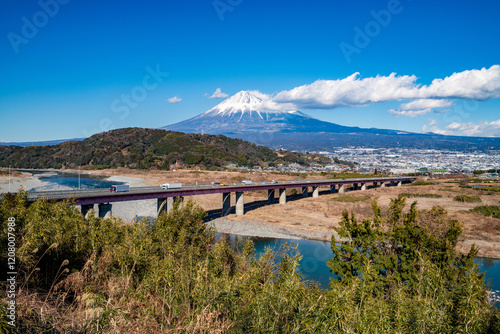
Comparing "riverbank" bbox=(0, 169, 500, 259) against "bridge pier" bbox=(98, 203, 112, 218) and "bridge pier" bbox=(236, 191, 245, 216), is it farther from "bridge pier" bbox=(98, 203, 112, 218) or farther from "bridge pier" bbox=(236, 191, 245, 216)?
"bridge pier" bbox=(98, 203, 112, 218)

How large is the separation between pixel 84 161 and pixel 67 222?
127291 millimetres

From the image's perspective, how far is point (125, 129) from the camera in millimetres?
165375

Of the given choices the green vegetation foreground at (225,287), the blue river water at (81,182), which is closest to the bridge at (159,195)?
the green vegetation foreground at (225,287)

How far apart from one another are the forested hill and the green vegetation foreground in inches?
3822

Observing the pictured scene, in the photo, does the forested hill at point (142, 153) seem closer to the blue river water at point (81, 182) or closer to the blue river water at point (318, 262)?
the blue river water at point (81, 182)

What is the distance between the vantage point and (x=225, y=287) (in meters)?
8.27

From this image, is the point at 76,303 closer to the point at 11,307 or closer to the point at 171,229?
the point at 11,307

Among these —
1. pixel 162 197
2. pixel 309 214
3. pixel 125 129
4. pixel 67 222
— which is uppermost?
pixel 125 129

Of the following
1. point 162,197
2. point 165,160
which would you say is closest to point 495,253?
point 162,197

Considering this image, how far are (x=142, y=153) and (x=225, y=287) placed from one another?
13452 cm

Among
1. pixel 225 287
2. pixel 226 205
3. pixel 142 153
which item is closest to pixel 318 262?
pixel 225 287

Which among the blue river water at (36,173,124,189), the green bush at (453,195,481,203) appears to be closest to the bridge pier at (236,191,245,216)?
the blue river water at (36,173,124,189)

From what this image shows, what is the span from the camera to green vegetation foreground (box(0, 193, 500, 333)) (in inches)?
272

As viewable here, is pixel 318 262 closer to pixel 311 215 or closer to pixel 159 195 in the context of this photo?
pixel 311 215
